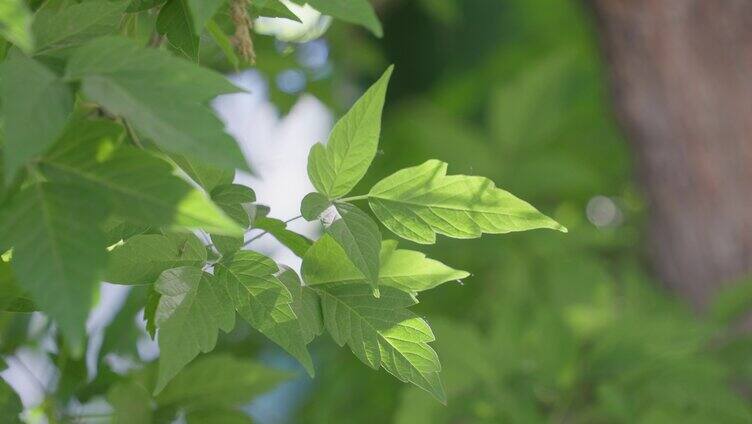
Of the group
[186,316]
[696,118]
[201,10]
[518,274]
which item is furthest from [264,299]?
[696,118]

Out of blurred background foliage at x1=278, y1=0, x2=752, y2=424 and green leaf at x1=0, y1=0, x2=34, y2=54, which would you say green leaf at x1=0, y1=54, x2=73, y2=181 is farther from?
blurred background foliage at x1=278, y1=0, x2=752, y2=424

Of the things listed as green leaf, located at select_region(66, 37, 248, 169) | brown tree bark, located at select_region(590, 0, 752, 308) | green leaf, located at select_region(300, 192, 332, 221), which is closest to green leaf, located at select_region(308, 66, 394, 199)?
green leaf, located at select_region(300, 192, 332, 221)

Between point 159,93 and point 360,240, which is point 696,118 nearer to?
point 360,240

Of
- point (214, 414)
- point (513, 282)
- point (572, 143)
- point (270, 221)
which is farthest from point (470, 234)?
point (572, 143)

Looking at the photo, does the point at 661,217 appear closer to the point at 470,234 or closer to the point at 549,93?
the point at 549,93

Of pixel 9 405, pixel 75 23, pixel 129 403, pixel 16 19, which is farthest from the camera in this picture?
pixel 129 403

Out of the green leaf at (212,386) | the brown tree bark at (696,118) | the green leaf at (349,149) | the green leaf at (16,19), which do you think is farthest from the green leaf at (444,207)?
the brown tree bark at (696,118)
